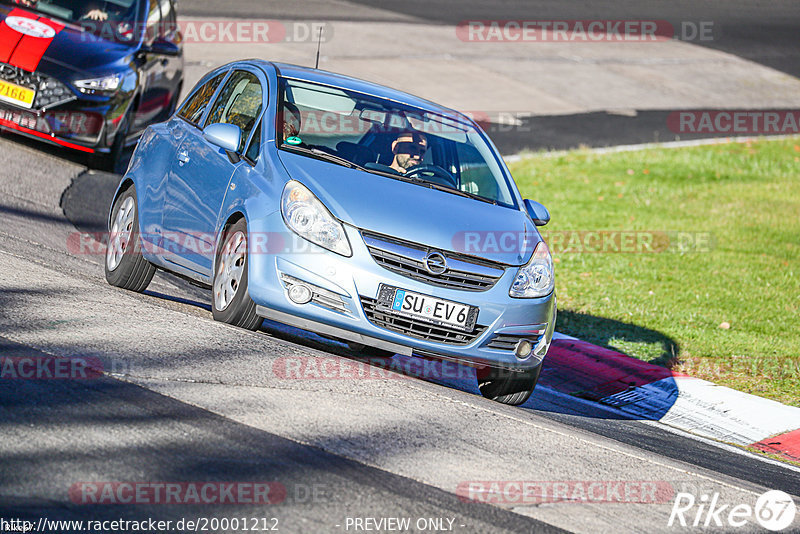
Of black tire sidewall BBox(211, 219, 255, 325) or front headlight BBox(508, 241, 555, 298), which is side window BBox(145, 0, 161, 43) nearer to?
black tire sidewall BBox(211, 219, 255, 325)

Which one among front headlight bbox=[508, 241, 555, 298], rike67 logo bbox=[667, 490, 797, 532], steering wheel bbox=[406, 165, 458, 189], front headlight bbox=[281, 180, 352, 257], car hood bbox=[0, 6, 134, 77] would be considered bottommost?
rike67 logo bbox=[667, 490, 797, 532]

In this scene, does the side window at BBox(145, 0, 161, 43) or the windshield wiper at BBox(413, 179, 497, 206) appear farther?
the side window at BBox(145, 0, 161, 43)

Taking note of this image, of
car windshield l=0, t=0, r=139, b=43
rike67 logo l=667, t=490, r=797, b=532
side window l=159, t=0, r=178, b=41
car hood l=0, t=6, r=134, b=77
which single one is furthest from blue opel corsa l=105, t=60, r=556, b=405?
side window l=159, t=0, r=178, b=41

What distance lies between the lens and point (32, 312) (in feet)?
20.6

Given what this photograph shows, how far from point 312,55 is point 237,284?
1473 cm

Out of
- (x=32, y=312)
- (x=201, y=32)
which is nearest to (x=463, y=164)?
(x=32, y=312)

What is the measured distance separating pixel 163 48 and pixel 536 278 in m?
7.24

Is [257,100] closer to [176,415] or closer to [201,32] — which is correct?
[176,415]

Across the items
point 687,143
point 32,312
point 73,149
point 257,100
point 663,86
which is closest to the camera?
point 32,312

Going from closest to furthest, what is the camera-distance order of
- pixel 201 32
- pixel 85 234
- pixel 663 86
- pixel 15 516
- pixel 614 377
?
pixel 15 516
pixel 614 377
pixel 85 234
pixel 201 32
pixel 663 86

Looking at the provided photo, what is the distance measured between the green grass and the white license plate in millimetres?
3678

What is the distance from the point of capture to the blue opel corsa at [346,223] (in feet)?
20.3

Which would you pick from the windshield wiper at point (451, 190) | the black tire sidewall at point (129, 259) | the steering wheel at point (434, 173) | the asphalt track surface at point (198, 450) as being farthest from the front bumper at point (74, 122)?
the windshield wiper at point (451, 190)

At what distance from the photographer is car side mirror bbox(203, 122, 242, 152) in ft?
22.6
